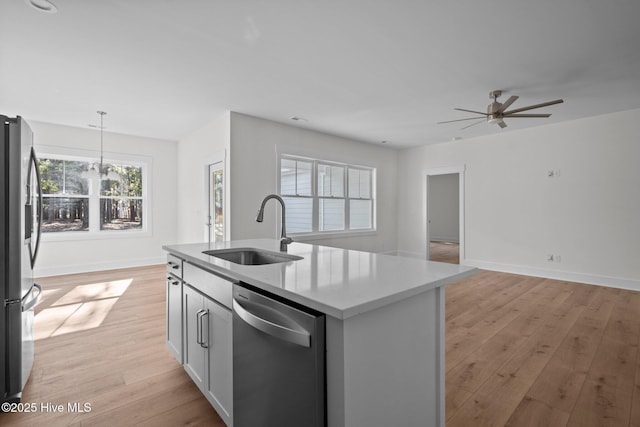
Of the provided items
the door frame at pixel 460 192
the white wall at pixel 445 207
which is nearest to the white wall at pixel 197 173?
the door frame at pixel 460 192

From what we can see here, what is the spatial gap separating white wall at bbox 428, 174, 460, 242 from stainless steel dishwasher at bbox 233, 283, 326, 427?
10.4 metres

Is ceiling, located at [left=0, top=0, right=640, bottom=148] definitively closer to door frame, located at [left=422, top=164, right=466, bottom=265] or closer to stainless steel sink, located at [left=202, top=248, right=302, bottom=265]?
stainless steel sink, located at [left=202, top=248, right=302, bottom=265]

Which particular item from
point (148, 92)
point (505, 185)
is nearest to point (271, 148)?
point (148, 92)

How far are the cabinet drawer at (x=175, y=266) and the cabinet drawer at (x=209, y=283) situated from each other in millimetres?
105

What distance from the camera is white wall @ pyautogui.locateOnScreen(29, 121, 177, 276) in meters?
5.16

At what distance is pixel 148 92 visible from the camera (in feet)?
12.4

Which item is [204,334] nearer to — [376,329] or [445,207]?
[376,329]

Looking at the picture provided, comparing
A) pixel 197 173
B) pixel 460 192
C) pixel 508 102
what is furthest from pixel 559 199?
pixel 197 173

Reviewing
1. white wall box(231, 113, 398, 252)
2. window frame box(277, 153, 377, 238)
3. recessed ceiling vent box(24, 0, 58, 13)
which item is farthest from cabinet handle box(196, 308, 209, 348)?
window frame box(277, 153, 377, 238)

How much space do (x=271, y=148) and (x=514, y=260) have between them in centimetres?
485

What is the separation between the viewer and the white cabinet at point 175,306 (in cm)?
201

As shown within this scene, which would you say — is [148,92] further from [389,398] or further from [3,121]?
[389,398]

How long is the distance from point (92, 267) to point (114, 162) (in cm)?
202

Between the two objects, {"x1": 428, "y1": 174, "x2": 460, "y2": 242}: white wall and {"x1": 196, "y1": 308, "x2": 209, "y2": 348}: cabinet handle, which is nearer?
{"x1": 196, "y1": 308, "x2": 209, "y2": 348}: cabinet handle
